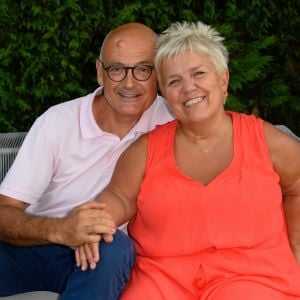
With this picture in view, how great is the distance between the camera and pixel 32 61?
4.02 meters

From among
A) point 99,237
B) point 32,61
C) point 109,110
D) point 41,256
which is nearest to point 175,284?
point 99,237

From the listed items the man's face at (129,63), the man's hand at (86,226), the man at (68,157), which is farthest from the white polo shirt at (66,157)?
the man's hand at (86,226)

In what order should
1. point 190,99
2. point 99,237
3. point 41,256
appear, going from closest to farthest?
point 99,237
point 190,99
point 41,256

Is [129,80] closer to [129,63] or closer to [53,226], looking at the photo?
[129,63]

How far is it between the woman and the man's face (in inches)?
7.0

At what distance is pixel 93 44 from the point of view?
4.21 m

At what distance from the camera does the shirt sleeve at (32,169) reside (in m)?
2.64

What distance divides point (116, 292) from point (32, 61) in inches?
82.9

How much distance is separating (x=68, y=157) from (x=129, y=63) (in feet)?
1.57

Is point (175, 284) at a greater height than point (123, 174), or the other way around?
point (123, 174)

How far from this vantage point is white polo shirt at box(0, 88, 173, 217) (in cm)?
267

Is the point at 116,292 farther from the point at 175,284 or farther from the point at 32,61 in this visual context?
the point at 32,61

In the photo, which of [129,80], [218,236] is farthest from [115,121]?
[218,236]

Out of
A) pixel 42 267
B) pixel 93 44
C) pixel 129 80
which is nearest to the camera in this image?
pixel 42 267
